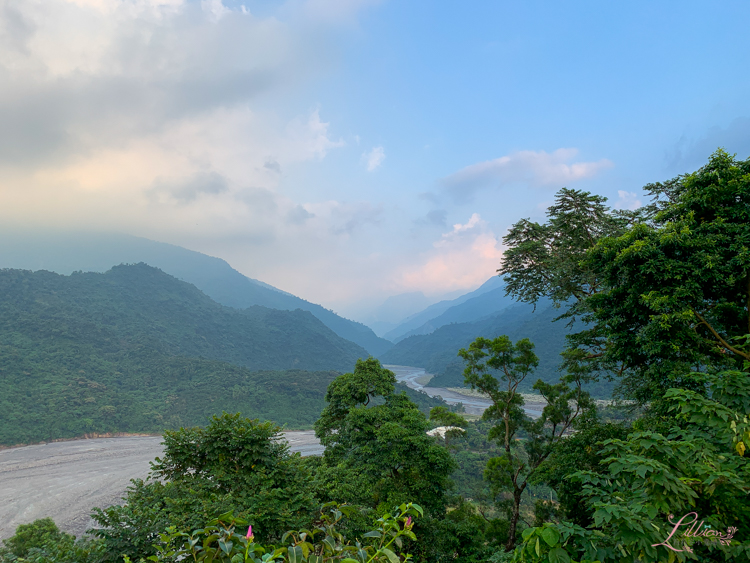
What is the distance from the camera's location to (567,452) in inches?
489

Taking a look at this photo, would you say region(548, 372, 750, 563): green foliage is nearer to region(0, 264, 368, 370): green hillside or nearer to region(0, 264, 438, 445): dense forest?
region(0, 264, 438, 445): dense forest

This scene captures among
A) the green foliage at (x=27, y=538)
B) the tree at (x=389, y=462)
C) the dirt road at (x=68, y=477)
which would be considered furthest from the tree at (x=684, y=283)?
the dirt road at (x=68, y=477)

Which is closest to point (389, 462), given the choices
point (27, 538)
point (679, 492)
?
point (679, 492)

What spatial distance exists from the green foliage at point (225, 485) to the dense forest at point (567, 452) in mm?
42

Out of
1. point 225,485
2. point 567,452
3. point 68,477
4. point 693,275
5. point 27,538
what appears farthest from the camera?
point 68,477

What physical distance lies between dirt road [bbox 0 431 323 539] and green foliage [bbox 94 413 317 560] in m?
33.3

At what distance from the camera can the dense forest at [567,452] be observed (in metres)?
2.53

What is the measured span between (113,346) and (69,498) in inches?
2191

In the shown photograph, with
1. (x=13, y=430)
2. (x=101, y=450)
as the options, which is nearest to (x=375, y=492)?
(x=101, y=450)

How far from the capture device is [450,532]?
1366 cm

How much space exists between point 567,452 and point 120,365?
88.9m

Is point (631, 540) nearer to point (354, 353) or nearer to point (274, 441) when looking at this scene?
point (274, 441)

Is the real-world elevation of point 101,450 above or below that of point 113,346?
below

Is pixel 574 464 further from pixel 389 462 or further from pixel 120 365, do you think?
pixel 120 365
